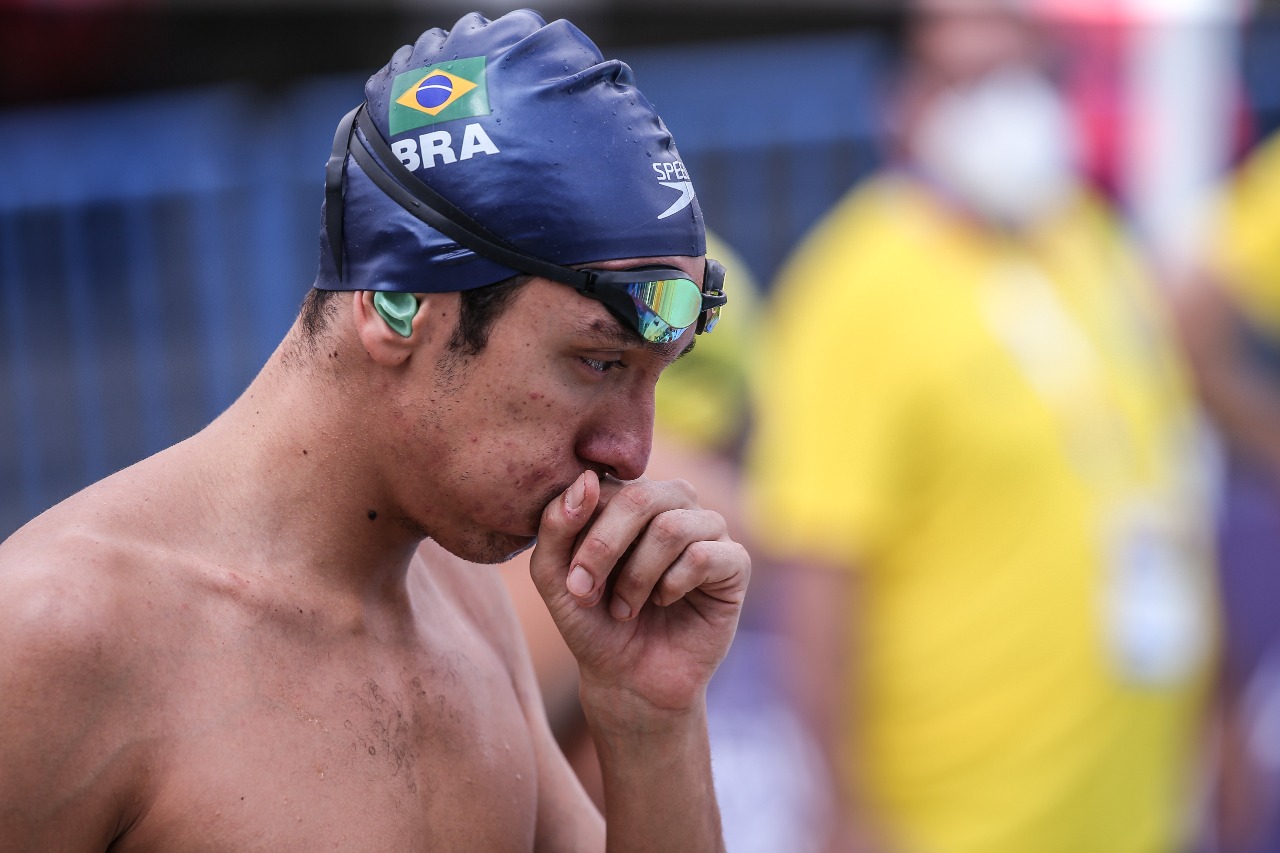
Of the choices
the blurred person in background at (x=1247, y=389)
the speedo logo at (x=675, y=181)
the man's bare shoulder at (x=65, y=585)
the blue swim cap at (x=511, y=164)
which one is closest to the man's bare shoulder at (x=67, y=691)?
the man's bare shoulder at (x=65, y=585)

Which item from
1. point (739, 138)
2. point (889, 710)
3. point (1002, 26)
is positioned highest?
point (1002, 26)

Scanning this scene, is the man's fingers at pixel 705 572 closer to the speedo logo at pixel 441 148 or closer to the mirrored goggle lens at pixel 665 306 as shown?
the mirrored goggle lens at pixel 665 306

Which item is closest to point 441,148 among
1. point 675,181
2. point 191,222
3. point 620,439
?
point 675,181

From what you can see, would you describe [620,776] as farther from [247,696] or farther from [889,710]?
[889,710]

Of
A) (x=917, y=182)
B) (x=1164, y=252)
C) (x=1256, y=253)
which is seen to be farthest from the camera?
(x=1164, y=252)

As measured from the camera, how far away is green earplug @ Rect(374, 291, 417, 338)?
2.26 meters

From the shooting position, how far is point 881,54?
8133 millimetres

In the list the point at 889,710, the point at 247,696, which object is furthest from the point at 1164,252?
the point at 247,696

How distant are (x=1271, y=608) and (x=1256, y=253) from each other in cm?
174

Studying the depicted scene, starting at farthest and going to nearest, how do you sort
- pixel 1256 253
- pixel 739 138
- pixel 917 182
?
pixel 739 138 → pixel 1256 253 → pixel 917 182

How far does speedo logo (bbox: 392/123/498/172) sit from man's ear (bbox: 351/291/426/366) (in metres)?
0.19

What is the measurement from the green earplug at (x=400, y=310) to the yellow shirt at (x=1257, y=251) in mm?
4844

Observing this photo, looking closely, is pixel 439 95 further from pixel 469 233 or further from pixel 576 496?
pixel 576 496

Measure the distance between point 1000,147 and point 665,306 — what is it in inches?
149
